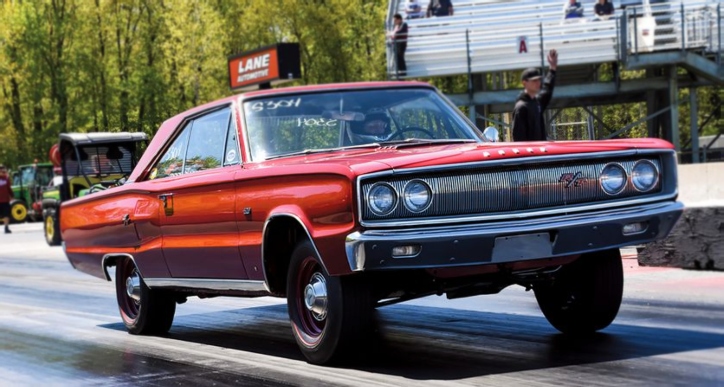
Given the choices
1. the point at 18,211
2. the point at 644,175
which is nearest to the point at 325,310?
the point at 644,175

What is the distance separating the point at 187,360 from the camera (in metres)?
7.70

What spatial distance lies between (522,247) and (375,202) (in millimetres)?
802

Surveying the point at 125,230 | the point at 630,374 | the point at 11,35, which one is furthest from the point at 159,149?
the point at 11,35

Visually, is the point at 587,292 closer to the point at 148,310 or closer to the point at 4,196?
the point at 148,310

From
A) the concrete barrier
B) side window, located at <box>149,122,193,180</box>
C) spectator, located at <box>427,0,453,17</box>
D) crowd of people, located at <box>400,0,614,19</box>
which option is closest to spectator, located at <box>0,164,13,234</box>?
crowd of people, located at <box>400,0,614,19</box>

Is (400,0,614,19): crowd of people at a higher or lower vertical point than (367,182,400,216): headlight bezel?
higher

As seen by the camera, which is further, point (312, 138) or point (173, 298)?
point (173, 298)

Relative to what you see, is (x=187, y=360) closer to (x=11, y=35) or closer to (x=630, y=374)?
(x=630, y=374)

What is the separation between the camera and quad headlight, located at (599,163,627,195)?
6.81m

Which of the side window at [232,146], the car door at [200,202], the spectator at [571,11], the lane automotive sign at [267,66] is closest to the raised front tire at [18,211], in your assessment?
the lane automotive sign at [267,66]

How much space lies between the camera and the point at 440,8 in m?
31.0

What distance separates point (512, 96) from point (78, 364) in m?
23.2

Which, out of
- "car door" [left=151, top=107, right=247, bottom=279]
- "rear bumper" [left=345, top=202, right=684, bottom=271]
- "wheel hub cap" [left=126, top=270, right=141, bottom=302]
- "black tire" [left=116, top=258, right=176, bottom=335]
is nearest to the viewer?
"rear bumper" [left=345, top=202, right=684, bottom=271]

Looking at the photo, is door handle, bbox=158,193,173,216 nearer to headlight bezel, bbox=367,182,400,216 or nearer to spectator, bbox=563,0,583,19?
headlight bezel, bbox=367,182,400,216
